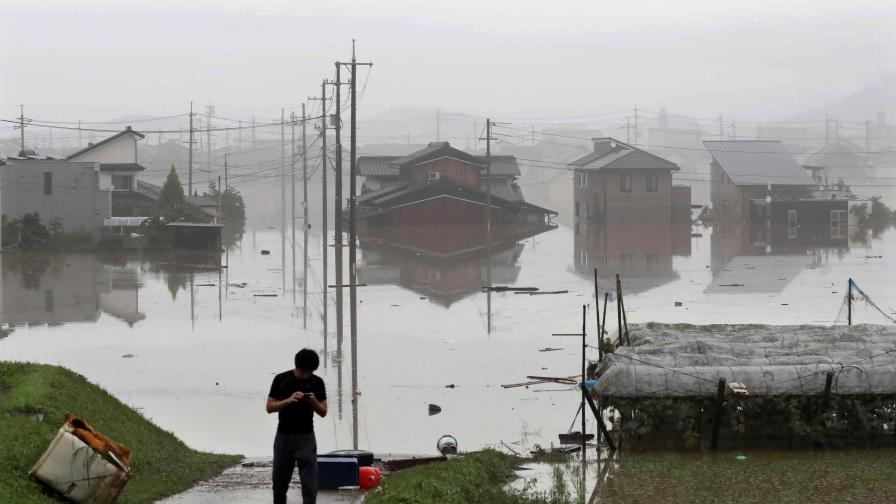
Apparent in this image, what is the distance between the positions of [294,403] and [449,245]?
1756 inches

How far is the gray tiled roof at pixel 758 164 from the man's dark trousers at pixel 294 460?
66.9 meters

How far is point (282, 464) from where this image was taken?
930 cm

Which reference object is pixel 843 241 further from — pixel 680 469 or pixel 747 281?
pixel 680 469

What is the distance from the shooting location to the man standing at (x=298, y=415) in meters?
9.13

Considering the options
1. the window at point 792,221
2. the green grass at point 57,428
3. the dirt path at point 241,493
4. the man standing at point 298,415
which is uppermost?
the window at point 792,221

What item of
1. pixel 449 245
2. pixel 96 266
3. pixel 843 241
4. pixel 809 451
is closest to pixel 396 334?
pixel 809 451

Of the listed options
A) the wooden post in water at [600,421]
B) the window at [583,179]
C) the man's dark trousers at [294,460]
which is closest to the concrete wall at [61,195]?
the window at [583,179]

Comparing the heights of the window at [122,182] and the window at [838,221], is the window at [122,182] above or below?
above

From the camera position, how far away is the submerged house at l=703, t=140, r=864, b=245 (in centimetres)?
6831

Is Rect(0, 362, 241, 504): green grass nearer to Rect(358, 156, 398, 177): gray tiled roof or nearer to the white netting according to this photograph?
the white netting

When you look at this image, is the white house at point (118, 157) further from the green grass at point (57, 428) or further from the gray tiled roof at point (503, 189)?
the green grass at point (57, 428)

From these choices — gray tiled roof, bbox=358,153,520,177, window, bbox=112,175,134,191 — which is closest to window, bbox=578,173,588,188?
gray tiled roof, bbox=358,153,520,177

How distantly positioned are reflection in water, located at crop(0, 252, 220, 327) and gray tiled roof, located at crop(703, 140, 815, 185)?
37.4 metres

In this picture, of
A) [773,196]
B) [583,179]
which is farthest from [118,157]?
[773,196]
